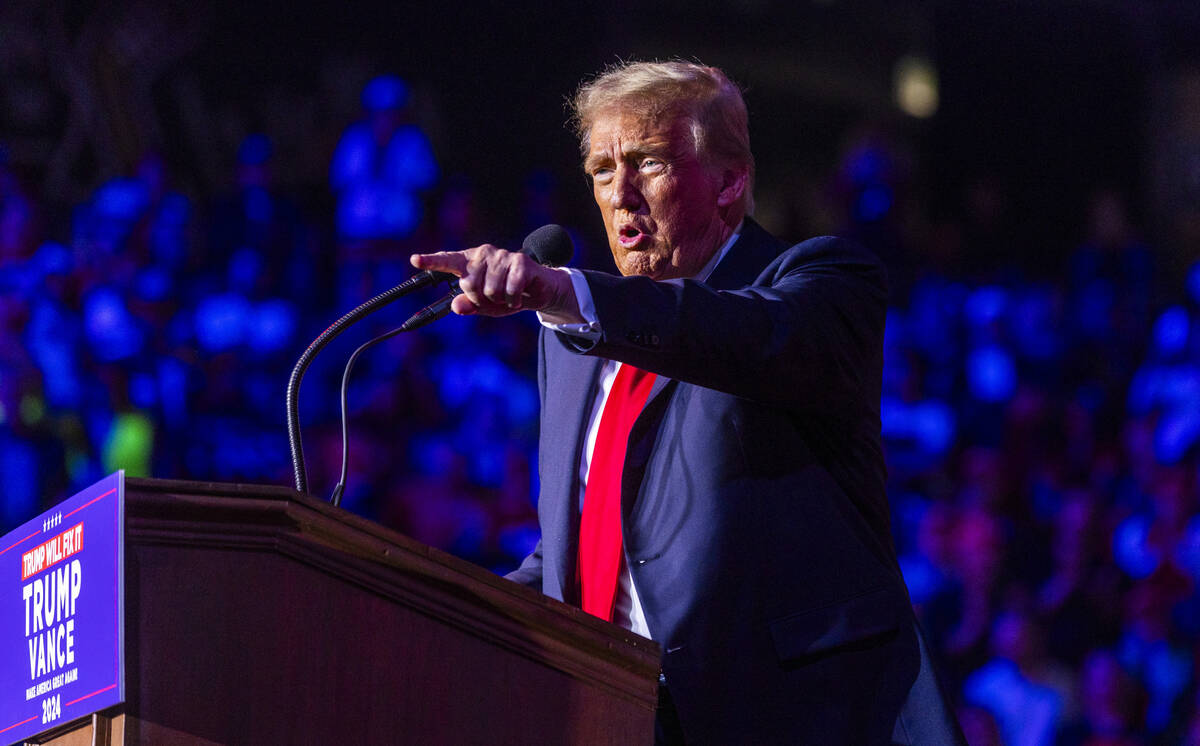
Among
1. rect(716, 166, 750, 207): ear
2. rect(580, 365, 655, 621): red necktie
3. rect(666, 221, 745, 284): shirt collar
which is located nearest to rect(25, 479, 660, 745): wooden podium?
rect(580, 365, 655, 621): red necktie

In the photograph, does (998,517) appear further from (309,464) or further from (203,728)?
(203,728)

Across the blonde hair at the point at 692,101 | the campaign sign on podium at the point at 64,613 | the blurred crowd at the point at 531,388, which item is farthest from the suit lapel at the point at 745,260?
the blurred crowd at the point at 531,388

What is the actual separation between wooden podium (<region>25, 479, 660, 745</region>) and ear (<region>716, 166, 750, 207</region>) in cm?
78

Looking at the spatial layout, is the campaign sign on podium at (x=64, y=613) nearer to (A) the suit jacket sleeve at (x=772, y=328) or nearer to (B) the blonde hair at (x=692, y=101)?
(A) the suit jacket sleeve at (x=772, y=328)

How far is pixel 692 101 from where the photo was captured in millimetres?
1759

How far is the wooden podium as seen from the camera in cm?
101

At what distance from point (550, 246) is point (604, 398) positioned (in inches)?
11.4

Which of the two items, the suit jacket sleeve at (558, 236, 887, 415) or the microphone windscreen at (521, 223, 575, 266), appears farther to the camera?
the microphone windscreen at (521, 223, 575, 266)

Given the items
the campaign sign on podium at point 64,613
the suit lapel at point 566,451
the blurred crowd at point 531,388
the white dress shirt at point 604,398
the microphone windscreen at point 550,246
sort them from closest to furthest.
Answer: the campaign sign on podium at point 64,613, the white dress shirt at point 604,398, the microphone windscreen at point 550,246, the suit lapel at point 566,451, the blurred crowd at point 531,388

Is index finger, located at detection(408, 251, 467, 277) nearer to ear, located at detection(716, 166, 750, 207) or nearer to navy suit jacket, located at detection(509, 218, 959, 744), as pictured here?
navy suit jacket, located at detection(509, 218, 959, 744)

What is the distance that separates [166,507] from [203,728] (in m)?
0.16

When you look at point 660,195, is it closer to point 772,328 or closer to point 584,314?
point 772,328

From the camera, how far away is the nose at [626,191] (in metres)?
1.74

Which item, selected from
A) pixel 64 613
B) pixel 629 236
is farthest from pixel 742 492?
pixel 64 613
